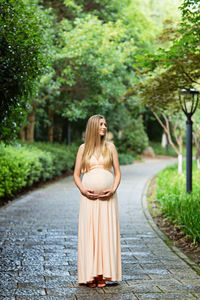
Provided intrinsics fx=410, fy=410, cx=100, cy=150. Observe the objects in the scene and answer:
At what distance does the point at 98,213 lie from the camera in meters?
4.39

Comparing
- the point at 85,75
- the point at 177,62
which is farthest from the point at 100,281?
the point at 85,75

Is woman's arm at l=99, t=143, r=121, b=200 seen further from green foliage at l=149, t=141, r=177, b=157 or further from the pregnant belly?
green foliage at l=149, t=141, r=177, b=157

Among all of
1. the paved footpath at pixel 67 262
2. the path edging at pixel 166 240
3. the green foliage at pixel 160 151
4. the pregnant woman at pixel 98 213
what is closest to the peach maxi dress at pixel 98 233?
the pregnant woman at pixel 98 213

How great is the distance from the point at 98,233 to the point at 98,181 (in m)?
0.55

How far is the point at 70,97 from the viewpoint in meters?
20.4

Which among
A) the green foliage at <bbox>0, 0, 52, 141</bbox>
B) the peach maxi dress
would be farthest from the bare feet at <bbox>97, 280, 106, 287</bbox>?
the green foliage at <bbox>0, 0, 52, 141</bbox>

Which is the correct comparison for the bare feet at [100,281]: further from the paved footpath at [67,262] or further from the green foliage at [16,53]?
the green foliage at [16,53]

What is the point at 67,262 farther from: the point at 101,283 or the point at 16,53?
the point at 16,53

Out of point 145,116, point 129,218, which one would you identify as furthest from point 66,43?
point 145,116

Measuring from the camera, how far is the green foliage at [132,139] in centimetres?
3647

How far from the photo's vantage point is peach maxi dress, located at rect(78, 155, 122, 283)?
4.30 metres

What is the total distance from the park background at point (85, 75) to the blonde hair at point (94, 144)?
2.69 m

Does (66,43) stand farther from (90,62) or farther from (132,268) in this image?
(132,268)

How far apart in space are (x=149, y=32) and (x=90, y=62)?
19.9ft
